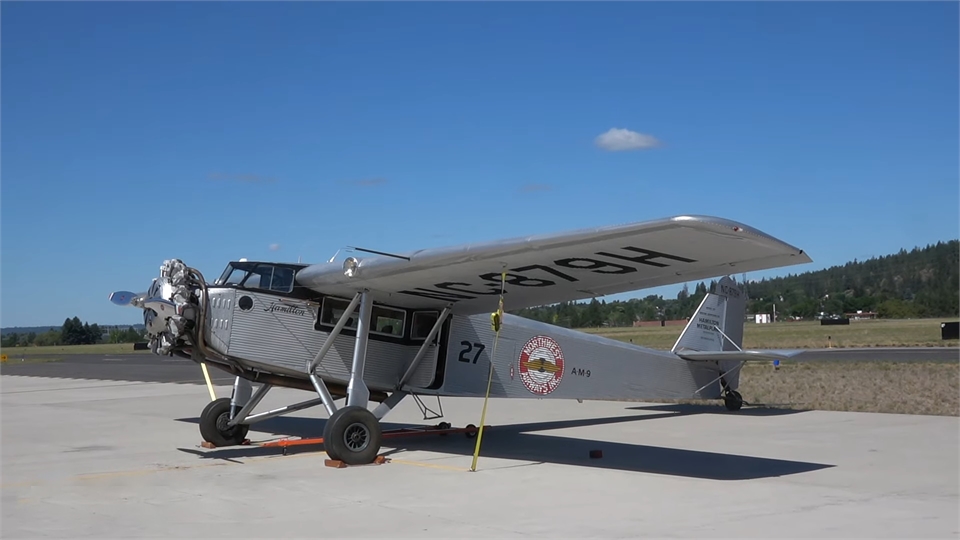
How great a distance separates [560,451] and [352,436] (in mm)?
3090

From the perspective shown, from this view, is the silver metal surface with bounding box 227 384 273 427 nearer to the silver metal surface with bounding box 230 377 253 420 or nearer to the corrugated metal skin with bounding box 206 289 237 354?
the silver metal surface with bounding box 230 377 253 420

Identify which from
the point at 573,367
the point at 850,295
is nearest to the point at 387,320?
the point at 573,367

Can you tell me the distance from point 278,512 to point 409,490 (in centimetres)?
158

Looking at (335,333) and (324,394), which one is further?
(335,333)

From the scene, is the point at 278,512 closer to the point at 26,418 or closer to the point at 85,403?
the point at 26,418

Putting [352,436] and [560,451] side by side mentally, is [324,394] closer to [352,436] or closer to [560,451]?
[352,436]

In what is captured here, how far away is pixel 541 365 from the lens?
13602 millimetres

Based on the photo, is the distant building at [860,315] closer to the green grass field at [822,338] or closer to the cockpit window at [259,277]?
the green grass field at [822,338]

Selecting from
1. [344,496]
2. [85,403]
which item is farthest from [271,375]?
[85,403]

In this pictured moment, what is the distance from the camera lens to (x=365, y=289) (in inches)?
441

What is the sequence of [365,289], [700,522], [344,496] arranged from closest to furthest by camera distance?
1. [700,522]
2. [344,496]
3. [365,289]

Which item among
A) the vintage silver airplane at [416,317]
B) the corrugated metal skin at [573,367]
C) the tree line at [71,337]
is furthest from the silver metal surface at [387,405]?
the tree line at [71,337]

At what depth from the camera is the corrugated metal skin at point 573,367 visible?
12.9 metres

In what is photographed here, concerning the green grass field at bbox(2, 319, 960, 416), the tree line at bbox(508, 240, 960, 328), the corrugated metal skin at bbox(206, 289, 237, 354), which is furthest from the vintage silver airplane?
the tree line at bbox(508, 240, 960, 328)
